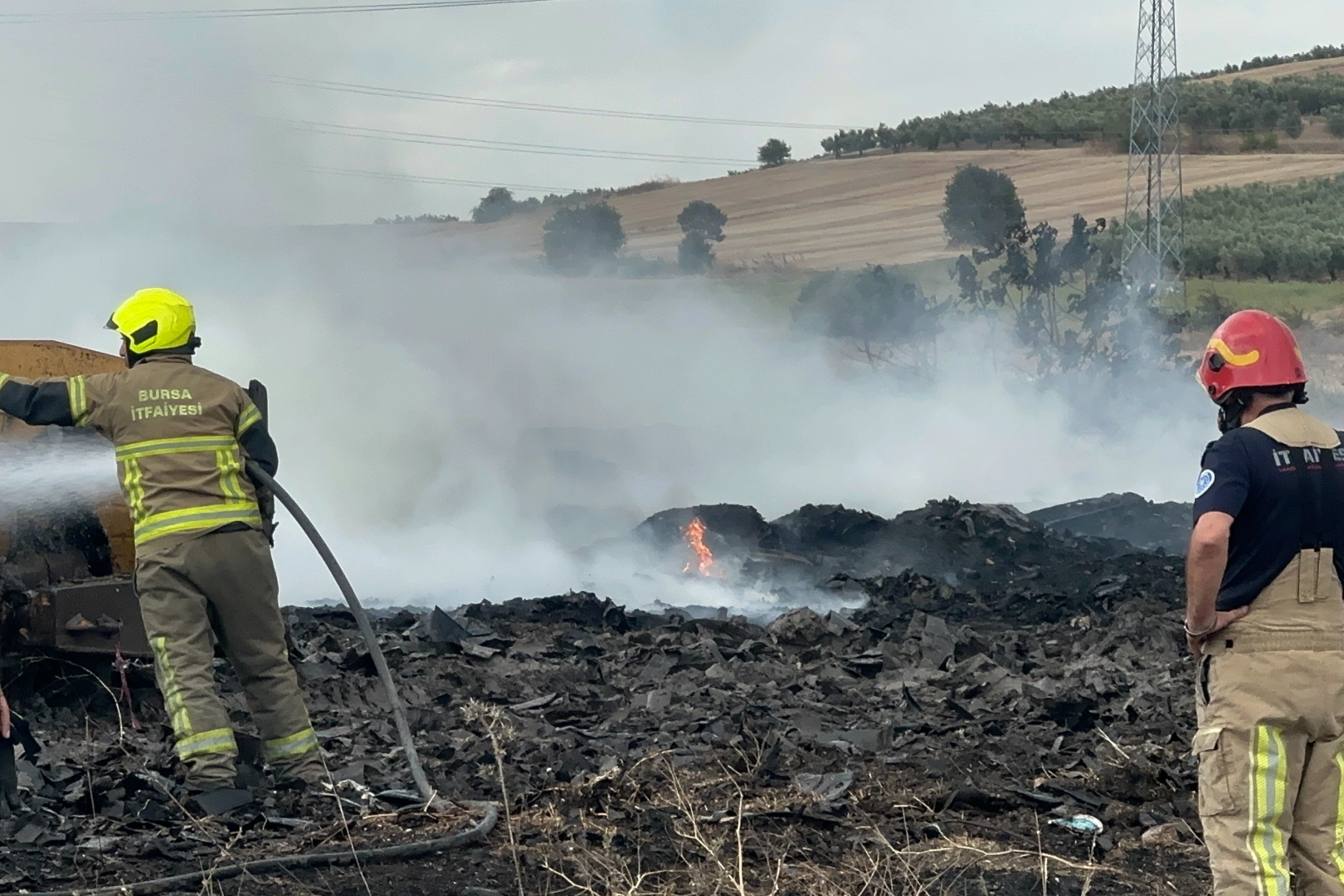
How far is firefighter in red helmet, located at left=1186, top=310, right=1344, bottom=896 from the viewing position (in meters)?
4.14

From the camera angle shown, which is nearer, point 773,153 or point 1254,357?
point 1254,357

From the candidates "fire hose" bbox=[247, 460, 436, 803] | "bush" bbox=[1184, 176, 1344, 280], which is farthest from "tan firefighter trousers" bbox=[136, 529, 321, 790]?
"bush" bbox=[1184, 176, 1344, 280]

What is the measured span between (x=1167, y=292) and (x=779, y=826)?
1577 inches

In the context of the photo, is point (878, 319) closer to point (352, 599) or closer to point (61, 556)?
point (61, 556)

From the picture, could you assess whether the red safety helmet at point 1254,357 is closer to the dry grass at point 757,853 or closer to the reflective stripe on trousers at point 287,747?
the dry grass at point 757,853

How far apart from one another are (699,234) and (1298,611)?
46.4m

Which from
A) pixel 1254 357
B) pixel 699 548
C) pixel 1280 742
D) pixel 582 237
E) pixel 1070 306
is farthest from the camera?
pixel 582 237

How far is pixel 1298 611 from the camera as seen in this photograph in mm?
4203

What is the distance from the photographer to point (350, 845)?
5.13m

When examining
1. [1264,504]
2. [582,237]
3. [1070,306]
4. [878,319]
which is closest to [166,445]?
[1264,504]

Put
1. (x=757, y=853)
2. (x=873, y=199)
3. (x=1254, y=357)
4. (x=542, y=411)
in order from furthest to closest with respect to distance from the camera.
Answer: (x=873, y=199)
(x=542, y=411)
(x=757, y=853)
(x=1254, y=357)

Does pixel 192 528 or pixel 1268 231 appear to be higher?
pixel 192 528

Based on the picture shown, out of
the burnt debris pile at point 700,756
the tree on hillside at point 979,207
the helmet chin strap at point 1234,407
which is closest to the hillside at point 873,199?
the tree on hillside at point 979,207

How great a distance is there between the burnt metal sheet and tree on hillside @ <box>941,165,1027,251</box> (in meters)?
41.9
